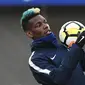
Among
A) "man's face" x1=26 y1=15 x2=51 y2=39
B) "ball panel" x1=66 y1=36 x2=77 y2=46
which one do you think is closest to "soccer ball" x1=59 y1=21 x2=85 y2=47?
"ball panel" x1=66 y1=36 x2=77 y2=46

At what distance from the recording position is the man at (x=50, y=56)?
371 cm

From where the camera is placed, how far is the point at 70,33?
13.0 feet

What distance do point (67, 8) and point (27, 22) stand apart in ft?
19.0

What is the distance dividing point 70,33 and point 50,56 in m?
0.24

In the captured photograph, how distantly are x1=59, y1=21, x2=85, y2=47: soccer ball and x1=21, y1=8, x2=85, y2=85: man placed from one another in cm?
6

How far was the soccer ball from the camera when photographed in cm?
394

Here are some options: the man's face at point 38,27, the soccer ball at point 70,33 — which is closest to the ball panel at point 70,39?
the soccer ball at point 70,33

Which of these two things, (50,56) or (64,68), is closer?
(64,68)

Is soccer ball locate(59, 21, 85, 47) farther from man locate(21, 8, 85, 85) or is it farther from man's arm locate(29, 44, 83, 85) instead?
man's arm locate(29, 44, 83, 85)

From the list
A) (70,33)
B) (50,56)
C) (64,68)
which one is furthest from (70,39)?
(64,68)

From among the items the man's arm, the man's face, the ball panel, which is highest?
the man's face

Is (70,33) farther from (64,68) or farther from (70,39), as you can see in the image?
(64,68)

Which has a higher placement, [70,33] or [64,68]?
[70,33]

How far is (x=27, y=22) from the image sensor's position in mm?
4086
